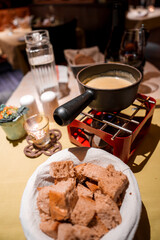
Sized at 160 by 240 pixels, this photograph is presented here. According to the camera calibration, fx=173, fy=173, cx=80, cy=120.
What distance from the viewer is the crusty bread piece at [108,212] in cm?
48

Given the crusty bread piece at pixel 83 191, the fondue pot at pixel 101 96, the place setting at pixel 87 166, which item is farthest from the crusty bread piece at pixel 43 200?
the fondue pot at pixel 101 96

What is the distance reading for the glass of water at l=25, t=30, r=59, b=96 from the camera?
1.12 metres

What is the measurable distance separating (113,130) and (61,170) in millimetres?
288

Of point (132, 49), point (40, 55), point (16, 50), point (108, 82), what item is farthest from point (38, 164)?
point (16, 50)

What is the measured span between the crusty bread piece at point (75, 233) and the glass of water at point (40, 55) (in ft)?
3.12

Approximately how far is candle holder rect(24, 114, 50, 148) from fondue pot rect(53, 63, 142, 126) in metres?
0.28

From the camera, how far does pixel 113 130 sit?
29.4 inches

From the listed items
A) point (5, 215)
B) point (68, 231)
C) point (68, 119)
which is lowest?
point (5, 215)

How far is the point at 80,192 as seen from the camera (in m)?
0.56

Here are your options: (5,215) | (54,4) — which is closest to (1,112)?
(5,215)

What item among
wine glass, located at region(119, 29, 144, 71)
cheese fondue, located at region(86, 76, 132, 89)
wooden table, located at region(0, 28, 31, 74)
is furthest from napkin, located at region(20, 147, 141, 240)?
wooden table, located at region(0, 28, 31, 74)

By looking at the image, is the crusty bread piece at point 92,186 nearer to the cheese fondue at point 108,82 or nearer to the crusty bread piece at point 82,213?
the crusty bread piece at point 82,213

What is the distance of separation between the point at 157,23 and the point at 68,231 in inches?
138

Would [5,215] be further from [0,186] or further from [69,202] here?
[69,202]
